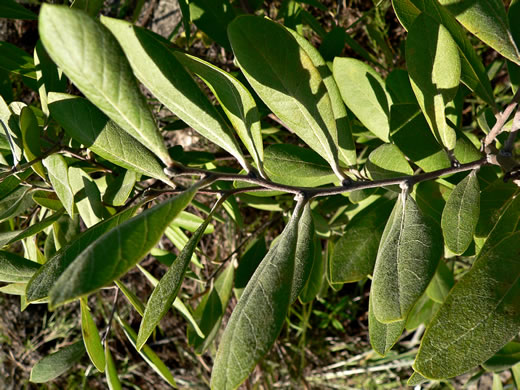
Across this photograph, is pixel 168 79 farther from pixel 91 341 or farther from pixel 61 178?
pixel 91 341

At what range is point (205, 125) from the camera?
0.82 metres

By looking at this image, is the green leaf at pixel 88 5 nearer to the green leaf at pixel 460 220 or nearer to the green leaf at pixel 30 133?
the green leaf at pixel 30 133

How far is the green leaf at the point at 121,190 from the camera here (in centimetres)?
107

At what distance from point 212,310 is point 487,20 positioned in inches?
43.0

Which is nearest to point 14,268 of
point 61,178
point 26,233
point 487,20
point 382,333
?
point 26,233

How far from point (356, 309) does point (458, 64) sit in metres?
2.10

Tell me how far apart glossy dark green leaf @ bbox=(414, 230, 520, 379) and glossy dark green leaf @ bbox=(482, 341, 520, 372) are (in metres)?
0.94

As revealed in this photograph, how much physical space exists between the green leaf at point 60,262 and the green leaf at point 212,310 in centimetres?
71

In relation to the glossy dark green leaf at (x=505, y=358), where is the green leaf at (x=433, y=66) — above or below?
above

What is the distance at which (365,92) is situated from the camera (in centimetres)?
121

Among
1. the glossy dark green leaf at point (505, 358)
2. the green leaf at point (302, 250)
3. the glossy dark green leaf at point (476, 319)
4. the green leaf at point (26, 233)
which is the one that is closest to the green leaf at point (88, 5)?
the green leaf at point (26, 233)

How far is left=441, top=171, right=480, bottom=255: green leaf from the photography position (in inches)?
33.5

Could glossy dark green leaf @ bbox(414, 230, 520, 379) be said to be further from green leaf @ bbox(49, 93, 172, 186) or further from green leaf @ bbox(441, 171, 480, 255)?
green leaf @ bbox(49, 93, 172, 186)

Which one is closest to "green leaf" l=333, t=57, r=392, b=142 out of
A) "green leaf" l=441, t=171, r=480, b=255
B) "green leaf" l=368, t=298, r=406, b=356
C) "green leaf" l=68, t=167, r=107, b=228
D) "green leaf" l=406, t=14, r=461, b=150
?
"green leaf" l=406, t=14, r=461, b=150
